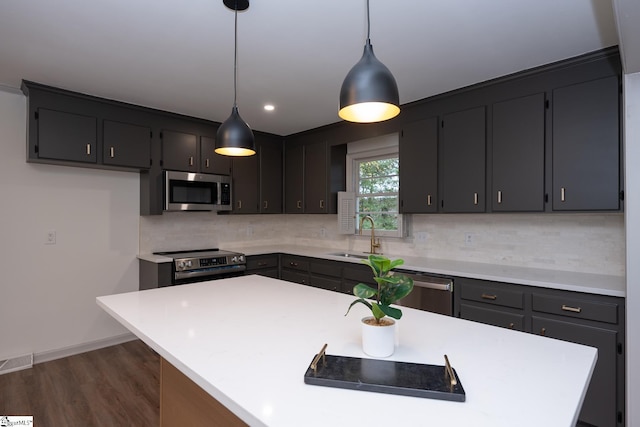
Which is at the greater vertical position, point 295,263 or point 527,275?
point 527,275

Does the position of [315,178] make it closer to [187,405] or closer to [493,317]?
[493,317]

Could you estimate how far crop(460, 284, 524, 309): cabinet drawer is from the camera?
243cm

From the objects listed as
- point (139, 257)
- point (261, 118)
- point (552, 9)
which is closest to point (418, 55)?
point (552, 9)

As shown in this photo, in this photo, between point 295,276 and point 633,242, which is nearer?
point 633,242

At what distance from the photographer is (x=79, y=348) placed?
11.3 feet

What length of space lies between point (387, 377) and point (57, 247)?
3.58 meters

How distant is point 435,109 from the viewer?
127 inches

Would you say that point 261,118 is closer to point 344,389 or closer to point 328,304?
point 328,304

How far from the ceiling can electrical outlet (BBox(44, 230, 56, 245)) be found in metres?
1.31

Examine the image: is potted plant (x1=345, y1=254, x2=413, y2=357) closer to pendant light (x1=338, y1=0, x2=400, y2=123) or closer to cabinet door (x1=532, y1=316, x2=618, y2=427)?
pendant light (x1=338, y1=0, x2=400, y2=123)

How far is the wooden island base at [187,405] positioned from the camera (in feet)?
4.26

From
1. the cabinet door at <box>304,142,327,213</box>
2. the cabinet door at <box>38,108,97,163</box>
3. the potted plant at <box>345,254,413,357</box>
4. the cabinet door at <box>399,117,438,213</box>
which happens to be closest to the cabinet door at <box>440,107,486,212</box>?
the cabinet door at <box>399,117,438,213</box>

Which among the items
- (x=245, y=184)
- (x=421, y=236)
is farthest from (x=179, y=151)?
(x=421, y=236)

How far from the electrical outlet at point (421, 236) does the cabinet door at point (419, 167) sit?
0.37m
